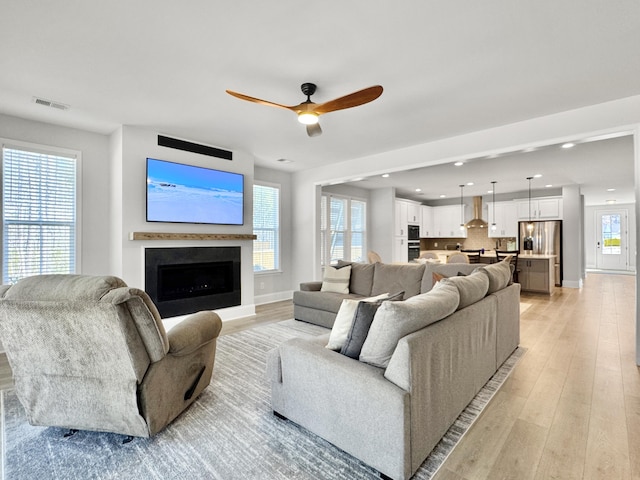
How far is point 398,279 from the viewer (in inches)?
181

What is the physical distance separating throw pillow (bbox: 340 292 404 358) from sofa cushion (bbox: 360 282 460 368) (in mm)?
53

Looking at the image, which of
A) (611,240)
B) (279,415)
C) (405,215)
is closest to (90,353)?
(279,415)

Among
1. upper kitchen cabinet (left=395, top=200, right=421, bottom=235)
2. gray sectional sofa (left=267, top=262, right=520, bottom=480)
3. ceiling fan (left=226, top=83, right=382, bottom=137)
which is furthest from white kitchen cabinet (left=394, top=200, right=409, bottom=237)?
gray sectional sofa (left=267, top=262, right=520, bottom=480)

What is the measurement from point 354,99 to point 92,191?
372 centimetres

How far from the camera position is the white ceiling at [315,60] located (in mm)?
2059

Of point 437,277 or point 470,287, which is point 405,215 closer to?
point 437,277

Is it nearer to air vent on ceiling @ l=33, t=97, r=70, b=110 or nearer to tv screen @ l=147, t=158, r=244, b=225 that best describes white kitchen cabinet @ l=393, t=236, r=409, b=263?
tv screen @ l=147, t=158, r=244, b=225

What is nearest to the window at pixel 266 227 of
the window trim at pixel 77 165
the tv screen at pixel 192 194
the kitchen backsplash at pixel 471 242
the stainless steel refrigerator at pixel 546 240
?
the tv screen at pixel 192 194

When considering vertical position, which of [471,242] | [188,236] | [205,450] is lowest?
[205,450]

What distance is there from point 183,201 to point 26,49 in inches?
91.5

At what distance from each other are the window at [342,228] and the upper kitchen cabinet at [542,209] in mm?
4216

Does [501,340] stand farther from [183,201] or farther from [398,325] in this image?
[183,201]

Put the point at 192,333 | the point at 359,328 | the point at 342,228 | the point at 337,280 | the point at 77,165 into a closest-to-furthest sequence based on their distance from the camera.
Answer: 1. the point at 359,328
2. the point at 192,333
3. the point at 77,165
4. the point at 337,280
5. the point at 342,228

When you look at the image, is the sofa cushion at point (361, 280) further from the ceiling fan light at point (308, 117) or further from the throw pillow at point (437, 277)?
the ceiling fan light at point (308, 117)
